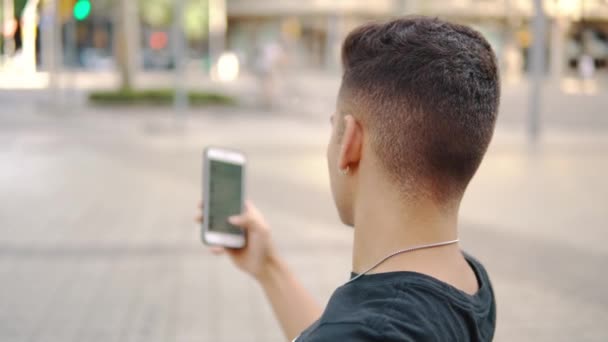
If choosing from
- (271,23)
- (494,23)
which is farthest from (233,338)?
(271,23)

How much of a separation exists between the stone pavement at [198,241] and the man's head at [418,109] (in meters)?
3.76

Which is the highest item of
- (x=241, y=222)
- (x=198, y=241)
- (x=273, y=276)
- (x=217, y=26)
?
(x=241, y=222)

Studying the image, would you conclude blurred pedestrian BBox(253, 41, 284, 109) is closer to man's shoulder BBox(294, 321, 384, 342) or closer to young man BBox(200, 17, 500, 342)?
young man BBox(200, 17, 500, 342)

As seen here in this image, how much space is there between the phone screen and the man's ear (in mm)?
937

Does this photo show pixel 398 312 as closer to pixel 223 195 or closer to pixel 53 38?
pixel 223 195

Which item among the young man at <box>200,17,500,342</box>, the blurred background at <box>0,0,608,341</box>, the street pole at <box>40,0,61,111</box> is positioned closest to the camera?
the young man at <box>200,17,500,342</box>

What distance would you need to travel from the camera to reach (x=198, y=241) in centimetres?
769

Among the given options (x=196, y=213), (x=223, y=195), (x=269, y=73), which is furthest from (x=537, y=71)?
(x=223, y=195)

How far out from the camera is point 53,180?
1092cm

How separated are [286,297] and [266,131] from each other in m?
16.6

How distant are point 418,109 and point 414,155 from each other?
0.22ft

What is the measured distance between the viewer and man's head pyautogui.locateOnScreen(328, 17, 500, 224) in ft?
4.64

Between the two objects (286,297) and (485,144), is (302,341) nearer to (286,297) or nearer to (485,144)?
(485,144)

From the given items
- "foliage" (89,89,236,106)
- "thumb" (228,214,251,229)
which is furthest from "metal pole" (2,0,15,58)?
"thumb" (228,214,251,229)
